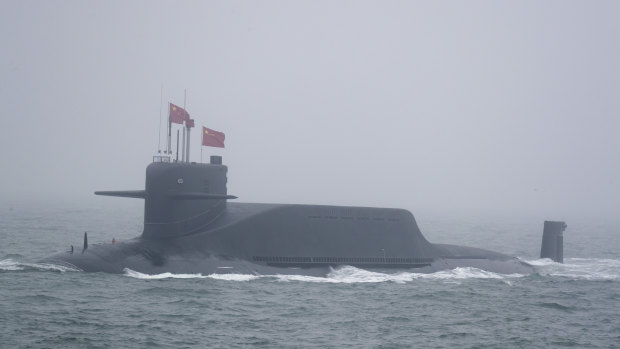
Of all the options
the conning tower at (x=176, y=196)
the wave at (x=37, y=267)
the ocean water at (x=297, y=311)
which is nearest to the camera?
the ocean water at (x=297, y=311)

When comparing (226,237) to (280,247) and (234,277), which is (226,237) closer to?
(234,277)

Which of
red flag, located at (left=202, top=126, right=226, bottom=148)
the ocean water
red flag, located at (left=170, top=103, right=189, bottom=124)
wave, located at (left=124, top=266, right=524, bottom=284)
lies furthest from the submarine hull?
red flag, located at (left=170, top=103, right=189, bottom=124)

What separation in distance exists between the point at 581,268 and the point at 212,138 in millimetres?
21097

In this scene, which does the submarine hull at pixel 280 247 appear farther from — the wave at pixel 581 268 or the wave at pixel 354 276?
the wave at pixel 581 268

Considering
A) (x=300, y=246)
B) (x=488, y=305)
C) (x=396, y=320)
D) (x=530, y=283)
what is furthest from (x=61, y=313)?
(x=530, y=283)

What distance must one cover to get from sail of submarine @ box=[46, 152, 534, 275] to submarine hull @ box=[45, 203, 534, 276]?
1.5 inches

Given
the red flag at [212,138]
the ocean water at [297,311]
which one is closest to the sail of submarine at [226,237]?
the ocean water at [297,311]

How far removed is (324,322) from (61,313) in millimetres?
7317

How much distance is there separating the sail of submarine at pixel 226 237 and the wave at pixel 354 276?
0.30 m

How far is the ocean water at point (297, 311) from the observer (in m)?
19.6

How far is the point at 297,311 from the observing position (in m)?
23.3

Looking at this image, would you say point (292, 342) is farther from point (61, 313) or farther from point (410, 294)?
point (410, 294)

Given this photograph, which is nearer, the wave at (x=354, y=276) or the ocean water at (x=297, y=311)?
the ocean water at (x=297, y=311)

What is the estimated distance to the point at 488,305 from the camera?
85.8ft
